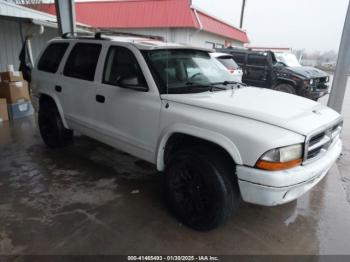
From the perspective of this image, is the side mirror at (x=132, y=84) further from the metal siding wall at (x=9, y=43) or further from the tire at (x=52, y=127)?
the metal siding wall at (x=9, y=43)

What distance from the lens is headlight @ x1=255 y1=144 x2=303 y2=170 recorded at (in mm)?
2354

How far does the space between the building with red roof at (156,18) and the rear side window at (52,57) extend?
36.1 ft

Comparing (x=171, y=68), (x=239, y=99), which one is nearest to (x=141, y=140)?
(x=171, y=68)

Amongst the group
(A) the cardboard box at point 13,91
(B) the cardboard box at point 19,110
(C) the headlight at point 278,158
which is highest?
(C) the headlight at point 278,158

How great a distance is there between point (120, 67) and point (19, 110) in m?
5.01

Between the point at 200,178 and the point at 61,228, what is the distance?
1516 mm

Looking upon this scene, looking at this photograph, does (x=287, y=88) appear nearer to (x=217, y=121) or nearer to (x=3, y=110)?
(x=217, y=121)

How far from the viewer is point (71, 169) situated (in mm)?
4348

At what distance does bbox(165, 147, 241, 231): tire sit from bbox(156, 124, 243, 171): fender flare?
0.16 meters

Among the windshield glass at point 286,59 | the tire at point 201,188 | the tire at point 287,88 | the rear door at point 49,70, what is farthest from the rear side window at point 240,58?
the tire at point 201,188

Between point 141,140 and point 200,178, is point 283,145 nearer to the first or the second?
point 200,178

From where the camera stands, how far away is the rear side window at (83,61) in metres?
3.92

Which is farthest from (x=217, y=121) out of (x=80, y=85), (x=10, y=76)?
(x=10, y=76)

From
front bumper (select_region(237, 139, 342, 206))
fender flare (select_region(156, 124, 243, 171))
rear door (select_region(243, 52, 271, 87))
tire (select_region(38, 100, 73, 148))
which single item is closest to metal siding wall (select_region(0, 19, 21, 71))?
tire (select_region(38, 100, 73, 148))
